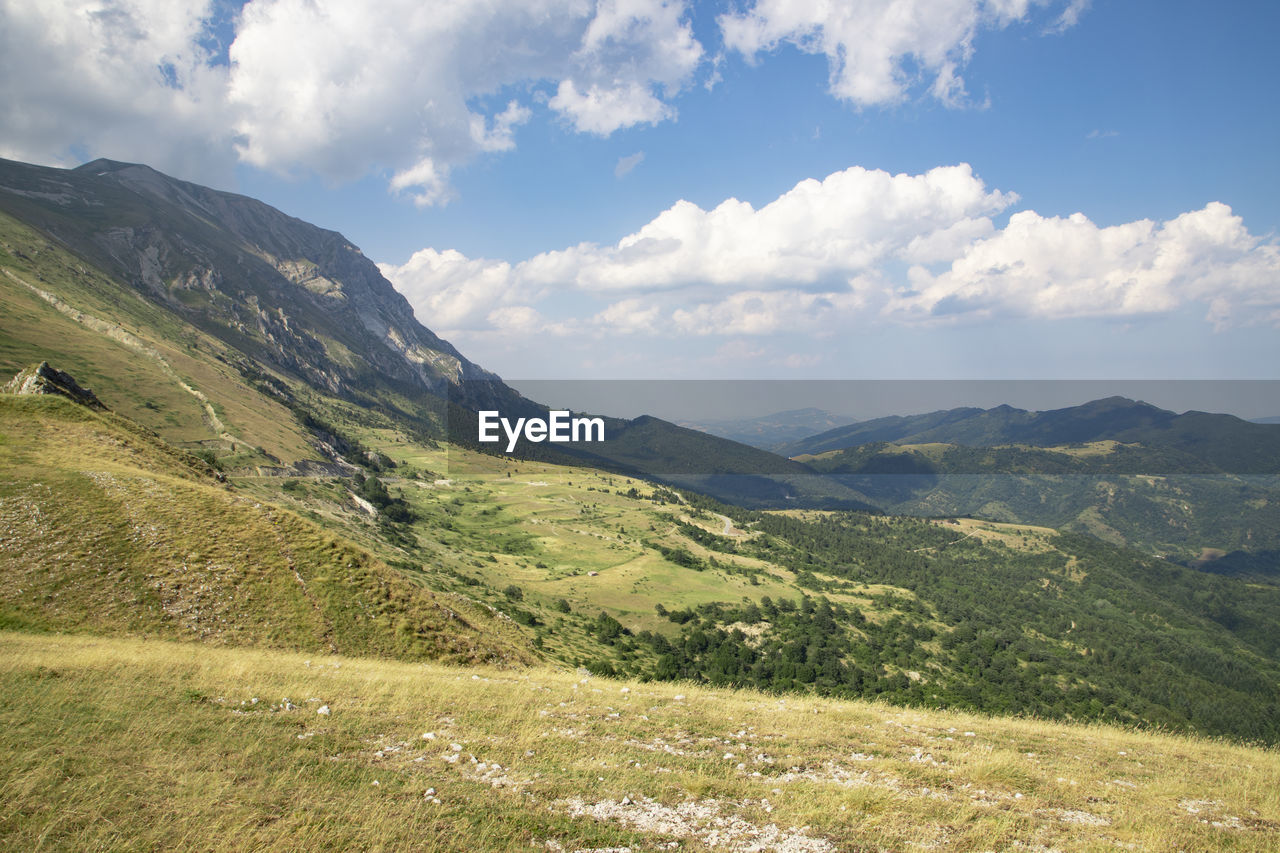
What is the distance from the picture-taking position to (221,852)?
7.59m

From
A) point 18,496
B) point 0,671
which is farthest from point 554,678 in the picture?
point 18,496

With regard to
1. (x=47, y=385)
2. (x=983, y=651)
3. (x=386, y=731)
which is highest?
(x=47, y=385)

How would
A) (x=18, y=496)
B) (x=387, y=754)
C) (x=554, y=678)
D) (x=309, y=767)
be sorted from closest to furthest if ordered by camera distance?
1. (x=309, y=767)
2. (x=387, y=754)
3. (x=554, y=678)
4. (x=18, y=496)

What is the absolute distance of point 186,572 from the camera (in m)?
26.6

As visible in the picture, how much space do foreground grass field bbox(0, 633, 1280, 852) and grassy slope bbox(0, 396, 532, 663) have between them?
6187 mm

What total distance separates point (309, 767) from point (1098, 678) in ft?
513

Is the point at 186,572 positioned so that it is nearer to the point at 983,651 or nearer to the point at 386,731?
the point at 386,731

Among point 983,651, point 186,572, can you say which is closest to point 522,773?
point 186,572

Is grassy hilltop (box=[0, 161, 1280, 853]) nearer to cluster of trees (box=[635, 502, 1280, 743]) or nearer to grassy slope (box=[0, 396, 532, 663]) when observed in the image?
grassy slope (box=[0, 396, 532, 663])

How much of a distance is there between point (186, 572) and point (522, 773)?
2532 cm

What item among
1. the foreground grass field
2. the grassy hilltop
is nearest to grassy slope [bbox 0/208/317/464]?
the grassy hilltop

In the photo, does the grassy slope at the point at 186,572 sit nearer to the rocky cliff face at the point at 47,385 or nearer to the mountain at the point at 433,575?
the mountain at the point at 433,575

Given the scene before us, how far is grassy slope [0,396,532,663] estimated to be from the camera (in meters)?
24.0

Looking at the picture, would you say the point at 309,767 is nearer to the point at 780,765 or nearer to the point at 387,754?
the point at 387,754
